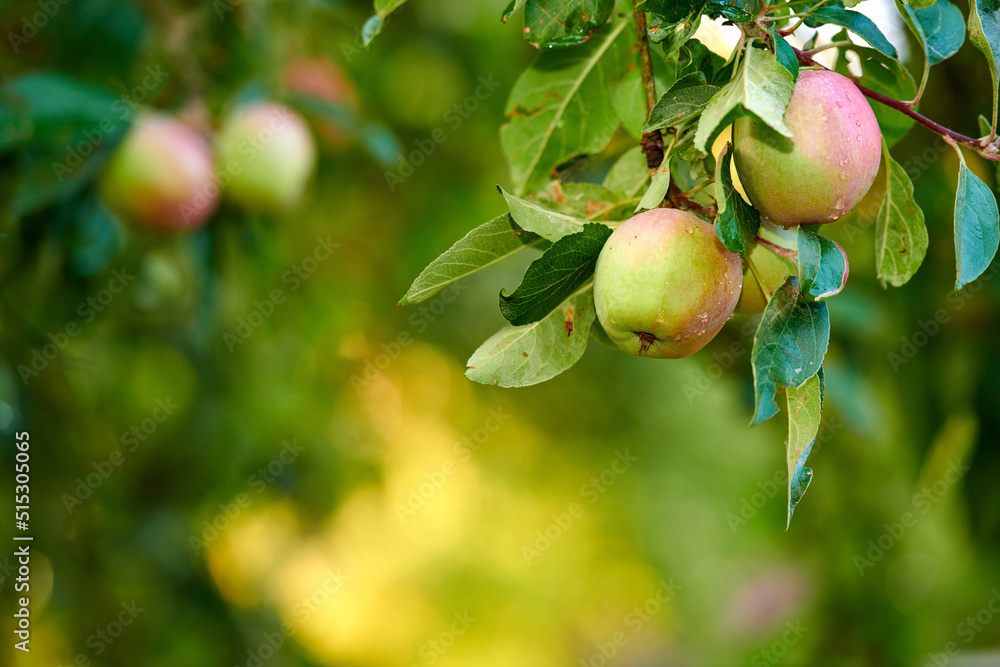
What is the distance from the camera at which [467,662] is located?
4574 mm

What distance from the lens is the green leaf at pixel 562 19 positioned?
0.55 m

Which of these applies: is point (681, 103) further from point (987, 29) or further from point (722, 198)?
point (987, 29)

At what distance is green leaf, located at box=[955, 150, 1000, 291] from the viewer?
50 centimetres

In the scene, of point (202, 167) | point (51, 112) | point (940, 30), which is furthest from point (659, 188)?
point (202, 167)

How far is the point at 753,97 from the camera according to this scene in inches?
16.4

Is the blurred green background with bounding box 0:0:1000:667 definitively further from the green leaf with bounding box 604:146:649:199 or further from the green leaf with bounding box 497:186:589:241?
the green leaf with bounding box 497:186:589:241

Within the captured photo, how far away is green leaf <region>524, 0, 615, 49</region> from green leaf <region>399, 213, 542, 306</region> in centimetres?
13

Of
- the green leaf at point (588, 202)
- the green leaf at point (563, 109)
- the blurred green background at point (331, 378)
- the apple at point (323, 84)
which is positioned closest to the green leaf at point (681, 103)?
the green leaf at point (588, 202)

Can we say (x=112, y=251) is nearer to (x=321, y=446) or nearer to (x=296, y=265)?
(x=296, y=265)

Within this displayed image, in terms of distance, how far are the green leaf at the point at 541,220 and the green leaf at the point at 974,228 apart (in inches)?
9.3

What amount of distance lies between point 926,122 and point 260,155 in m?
1.15

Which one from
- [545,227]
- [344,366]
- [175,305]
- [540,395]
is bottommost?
[540,395]

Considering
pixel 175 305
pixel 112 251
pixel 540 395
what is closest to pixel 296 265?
pixel 175 305

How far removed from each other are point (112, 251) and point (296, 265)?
83 cm
